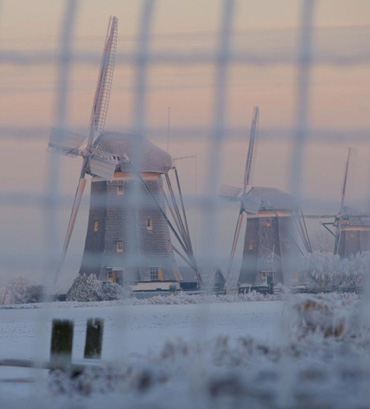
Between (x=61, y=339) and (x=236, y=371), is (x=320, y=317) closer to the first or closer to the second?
(x=236, y=371)

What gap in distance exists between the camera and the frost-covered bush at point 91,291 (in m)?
17.5

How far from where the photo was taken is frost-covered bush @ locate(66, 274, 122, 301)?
17491 millimetres

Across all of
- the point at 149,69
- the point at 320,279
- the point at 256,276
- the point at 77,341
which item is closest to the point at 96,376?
the point at 149,69

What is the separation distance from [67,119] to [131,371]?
2.18 feet

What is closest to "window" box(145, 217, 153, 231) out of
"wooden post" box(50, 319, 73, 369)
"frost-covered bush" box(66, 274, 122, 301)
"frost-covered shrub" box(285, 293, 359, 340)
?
"frost-covered bush" box(66, 274, 122, 301)

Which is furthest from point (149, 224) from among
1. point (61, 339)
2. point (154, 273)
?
point (61, 339)

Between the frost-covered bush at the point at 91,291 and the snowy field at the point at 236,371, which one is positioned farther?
the frost-covered bush at the point at 91,291

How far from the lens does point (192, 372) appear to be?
2.26 m

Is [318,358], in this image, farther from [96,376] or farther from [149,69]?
[149,69]

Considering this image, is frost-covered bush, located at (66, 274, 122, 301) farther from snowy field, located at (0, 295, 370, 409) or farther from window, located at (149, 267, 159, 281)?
snowy field, located at (0, 295, 370, 409)

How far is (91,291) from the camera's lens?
1792cm

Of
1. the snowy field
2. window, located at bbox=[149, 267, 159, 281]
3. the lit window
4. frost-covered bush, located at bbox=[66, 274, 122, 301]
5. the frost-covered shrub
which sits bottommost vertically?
the snowy field

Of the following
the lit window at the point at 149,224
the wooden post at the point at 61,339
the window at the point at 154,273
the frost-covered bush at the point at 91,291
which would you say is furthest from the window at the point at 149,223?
the wooden post at the point at 61,339

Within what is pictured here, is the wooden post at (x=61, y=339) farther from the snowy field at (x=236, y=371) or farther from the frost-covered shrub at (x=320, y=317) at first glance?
the frost-covered shrub at (x=320, y=317)
